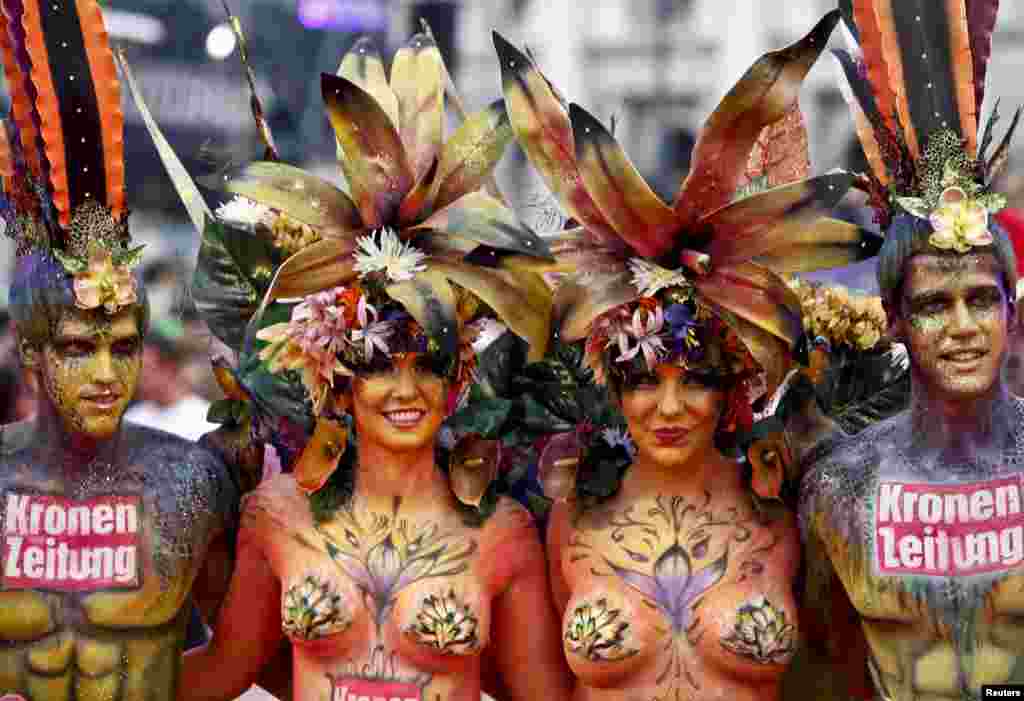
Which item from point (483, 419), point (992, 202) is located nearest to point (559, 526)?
point (483, 419)

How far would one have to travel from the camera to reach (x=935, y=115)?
354 centimetres

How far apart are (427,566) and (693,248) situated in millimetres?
915

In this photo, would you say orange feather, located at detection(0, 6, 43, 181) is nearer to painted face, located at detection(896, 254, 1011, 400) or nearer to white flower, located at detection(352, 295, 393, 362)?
white flower, located at detection(352, 295, 393, 362)

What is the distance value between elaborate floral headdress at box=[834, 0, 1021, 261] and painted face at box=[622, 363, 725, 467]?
546 mm

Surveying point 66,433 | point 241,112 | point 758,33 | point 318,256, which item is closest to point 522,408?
point 318,256

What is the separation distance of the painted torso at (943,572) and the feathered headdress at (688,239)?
0.39 meters

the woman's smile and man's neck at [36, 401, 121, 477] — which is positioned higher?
the woman's smile

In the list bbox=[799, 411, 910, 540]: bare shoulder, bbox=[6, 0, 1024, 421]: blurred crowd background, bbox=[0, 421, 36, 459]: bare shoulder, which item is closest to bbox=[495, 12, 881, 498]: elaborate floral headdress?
bbox=[799, 411, 910, 540]: bare shoulder

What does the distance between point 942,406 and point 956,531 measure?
26cm

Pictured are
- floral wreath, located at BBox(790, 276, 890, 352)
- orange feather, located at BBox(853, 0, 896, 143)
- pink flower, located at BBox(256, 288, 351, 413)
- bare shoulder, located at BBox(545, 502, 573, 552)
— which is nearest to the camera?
orange feather, located at BBox(853, 0, 896, 143)

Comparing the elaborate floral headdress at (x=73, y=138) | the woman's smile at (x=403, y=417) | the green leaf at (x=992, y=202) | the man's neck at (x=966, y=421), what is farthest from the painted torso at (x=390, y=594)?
the green leaf at (x=992, y=202)

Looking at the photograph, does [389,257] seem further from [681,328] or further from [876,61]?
[876,61]

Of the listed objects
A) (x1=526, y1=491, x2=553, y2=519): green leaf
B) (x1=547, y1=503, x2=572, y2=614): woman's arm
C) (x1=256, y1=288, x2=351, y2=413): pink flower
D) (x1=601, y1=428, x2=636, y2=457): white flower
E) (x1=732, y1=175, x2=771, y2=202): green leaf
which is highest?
(x1=732, y1=175, x2=771, y2=202): green leaf

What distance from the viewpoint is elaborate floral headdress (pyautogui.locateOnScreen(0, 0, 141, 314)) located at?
12.2ft
